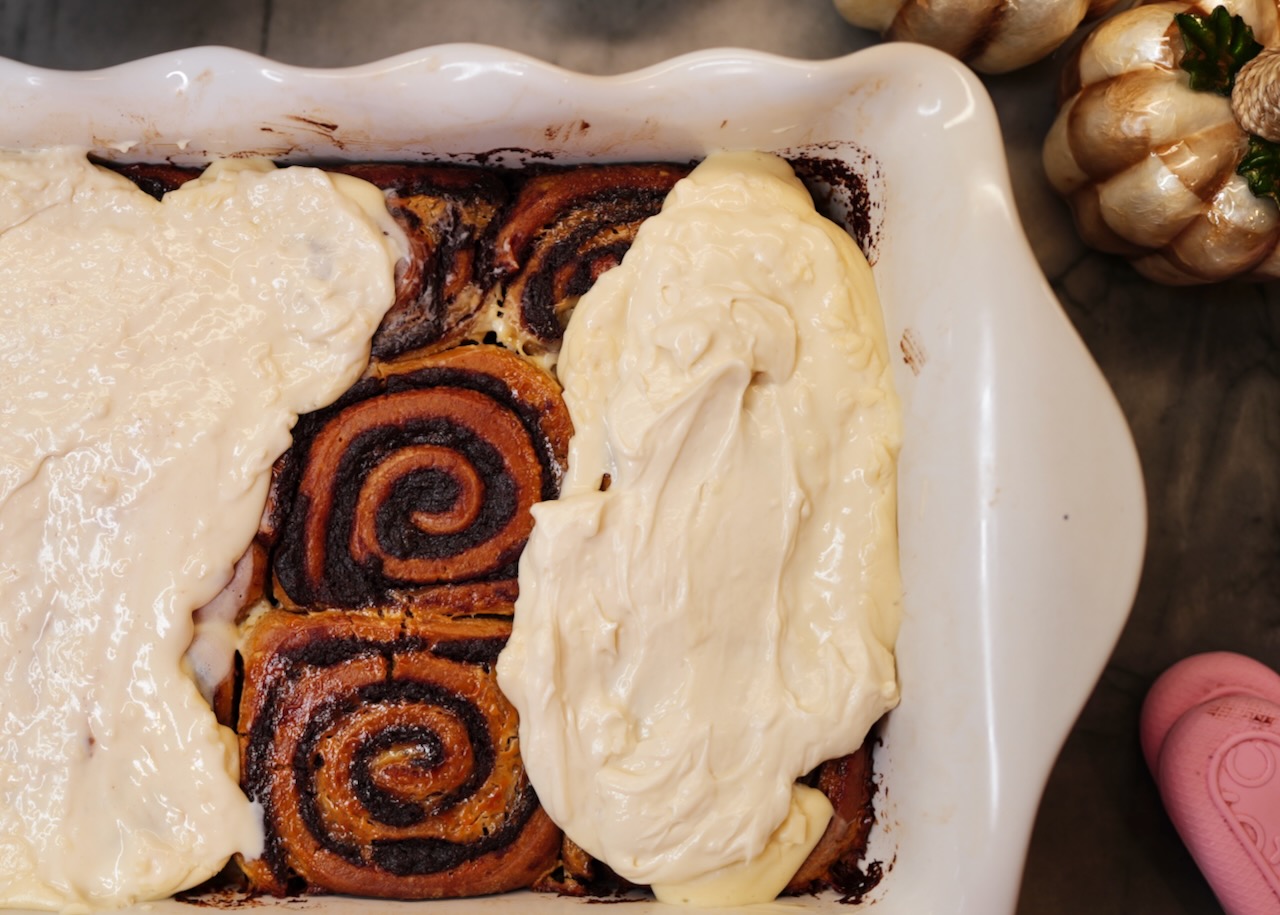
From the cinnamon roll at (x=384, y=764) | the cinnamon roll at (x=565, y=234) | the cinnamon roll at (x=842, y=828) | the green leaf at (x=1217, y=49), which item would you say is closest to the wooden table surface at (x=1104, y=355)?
the green leaf at (x=1217, y=49)

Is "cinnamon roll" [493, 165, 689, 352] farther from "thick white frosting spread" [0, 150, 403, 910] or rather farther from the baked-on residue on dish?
"thick white frosting spread" [0, 150, 403, 910]

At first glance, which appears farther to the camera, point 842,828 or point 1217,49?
point 1217,49

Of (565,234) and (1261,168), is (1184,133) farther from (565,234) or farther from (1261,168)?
(565,234)

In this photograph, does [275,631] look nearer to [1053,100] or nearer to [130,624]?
[130,624]

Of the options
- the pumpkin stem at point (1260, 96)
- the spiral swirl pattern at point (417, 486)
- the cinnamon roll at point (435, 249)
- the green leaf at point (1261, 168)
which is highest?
the pumpkin stem at point (1260, 96)

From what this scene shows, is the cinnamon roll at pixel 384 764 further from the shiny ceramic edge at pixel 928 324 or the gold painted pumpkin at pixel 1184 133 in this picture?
the gold painted pumpkin at pixel 1184 133

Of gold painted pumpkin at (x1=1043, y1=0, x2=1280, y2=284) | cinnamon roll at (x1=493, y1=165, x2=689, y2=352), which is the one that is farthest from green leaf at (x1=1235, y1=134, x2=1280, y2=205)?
cinnamon roll at (x1=493, y1=165, x2=689, y2=352)

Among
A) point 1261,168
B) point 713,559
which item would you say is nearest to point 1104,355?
point 1261,168
